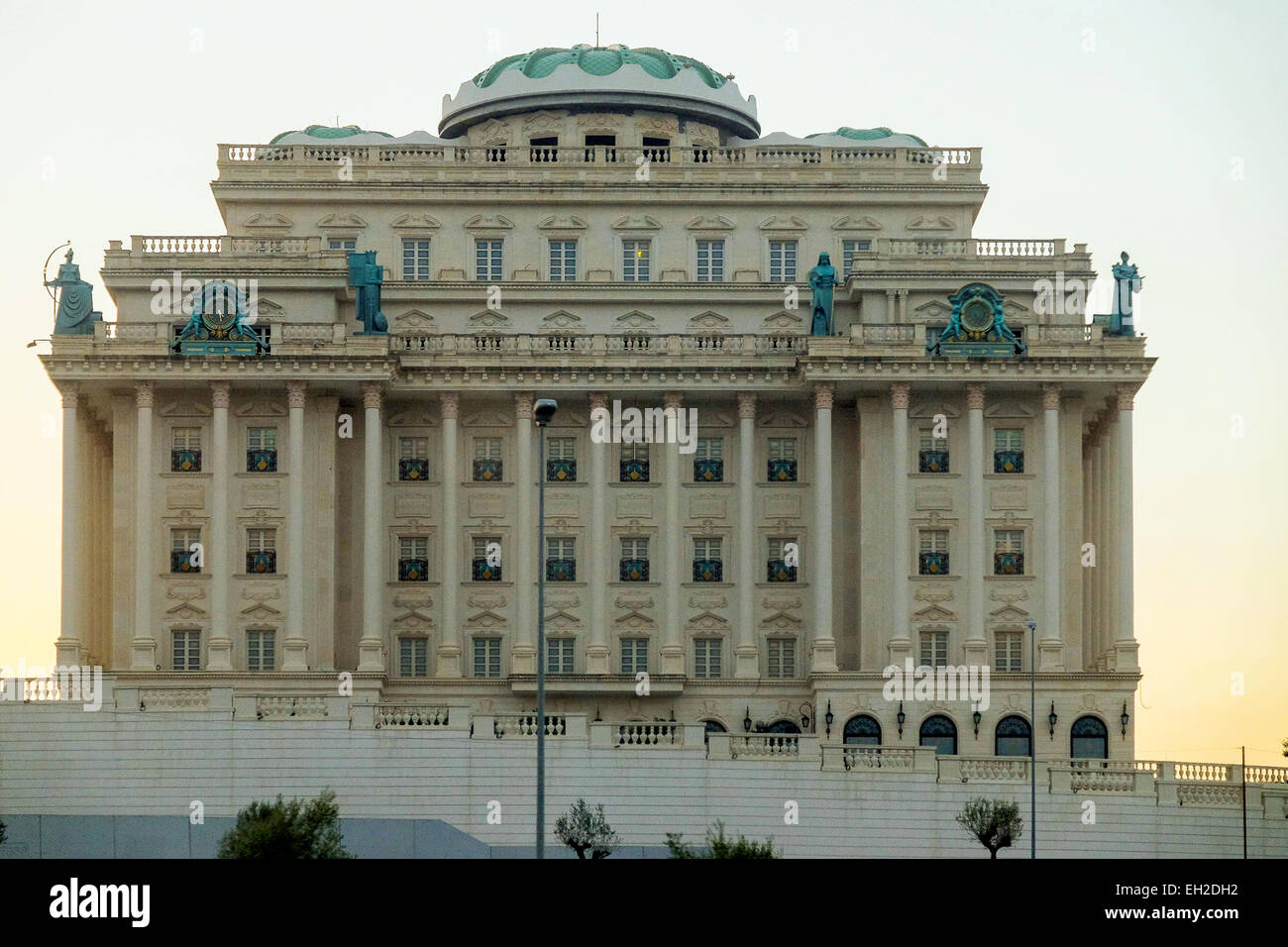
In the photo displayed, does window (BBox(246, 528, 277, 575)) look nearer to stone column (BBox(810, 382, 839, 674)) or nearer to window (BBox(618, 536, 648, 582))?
window (BBox(618, 536, 648, 582))

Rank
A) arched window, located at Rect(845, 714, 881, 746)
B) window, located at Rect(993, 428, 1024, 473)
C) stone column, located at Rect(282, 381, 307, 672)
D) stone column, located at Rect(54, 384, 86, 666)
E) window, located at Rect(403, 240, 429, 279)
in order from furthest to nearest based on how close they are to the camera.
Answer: window, located at Rect(403, 240, 429, 279) < window, located at Rect(993, 428, 1024, 473) < stone column, located at Rect(282, 381, 307, 672) < stone column, located at Rect(54, 384, 86, 666) < arched window, located at Rect(845, 714, 881, 746)

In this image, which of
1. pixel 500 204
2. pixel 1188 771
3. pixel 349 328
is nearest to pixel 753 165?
pixel 500 204

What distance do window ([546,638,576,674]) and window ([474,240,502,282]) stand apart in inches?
614

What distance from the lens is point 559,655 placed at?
104 meters

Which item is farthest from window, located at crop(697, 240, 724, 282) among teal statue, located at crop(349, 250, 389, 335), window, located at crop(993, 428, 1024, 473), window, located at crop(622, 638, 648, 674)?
window, located at crop(622, 638, 648, 674)

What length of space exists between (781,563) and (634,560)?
18.6 feet

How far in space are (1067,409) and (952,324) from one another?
5752mm

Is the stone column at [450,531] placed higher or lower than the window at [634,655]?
higher

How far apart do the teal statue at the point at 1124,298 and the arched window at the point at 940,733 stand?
17.3m

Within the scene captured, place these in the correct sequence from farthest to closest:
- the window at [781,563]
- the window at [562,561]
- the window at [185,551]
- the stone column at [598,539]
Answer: the window at [562,561], the window at [781,563], the stone column at [598,539], the window at [185,551]

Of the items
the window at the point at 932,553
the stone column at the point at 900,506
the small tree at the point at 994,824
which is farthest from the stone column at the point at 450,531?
the small tree at the point at 994,824

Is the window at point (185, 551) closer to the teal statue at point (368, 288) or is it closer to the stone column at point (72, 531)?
the stone column at point (72, 531)

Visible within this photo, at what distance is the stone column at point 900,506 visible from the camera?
3981 inches

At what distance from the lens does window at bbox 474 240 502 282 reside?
10950 centimetres
